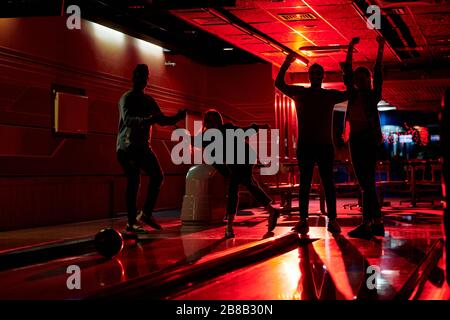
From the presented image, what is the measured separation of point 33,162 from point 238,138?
13.5ft

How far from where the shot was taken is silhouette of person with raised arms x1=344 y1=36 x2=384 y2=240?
7.86 m

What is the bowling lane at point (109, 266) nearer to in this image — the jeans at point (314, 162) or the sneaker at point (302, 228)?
the sneaker at point (302, 228)

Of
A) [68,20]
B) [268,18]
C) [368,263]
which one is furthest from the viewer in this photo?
[268,18]

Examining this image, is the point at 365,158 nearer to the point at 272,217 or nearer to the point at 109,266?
the point at 272,217

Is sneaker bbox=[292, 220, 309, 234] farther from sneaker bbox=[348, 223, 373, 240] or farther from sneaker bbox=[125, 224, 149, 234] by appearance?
sneaker bbox=[125, 224, 149, 234]

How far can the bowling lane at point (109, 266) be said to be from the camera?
17.1 ft

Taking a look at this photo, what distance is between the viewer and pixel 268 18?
12633 mm

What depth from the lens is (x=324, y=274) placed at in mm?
5547

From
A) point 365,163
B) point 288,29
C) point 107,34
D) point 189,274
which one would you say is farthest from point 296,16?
point 189,274

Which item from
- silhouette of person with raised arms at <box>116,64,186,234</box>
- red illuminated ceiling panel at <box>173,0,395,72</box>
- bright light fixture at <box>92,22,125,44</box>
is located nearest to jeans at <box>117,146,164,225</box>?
silhouette of person with raised arms at <box>116,64,186,234</box>

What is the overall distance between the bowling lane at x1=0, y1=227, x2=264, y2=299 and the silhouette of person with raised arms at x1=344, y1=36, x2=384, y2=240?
1625 millimetres

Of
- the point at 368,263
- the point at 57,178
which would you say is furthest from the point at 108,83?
the point at 368,263

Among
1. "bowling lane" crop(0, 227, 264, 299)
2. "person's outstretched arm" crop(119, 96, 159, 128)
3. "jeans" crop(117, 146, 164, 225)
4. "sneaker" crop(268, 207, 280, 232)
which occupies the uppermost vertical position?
"person's outstretched arm" crop(119, 96, 159, 128)

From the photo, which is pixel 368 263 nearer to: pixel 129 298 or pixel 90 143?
pixel 129 298
